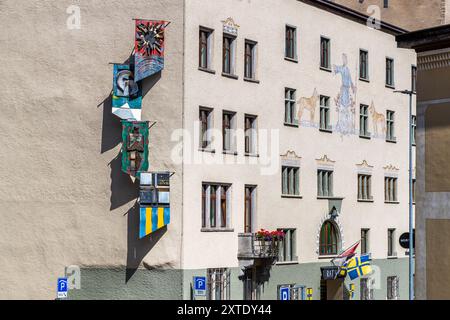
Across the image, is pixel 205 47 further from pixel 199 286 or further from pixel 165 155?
pixel 199 286

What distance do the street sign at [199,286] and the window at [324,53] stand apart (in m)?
16.3

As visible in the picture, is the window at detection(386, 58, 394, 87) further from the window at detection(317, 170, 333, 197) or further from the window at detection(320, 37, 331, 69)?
the window at detection(317, 170, 333, 197)

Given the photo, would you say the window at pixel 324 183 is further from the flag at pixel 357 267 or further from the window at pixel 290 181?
the flag at pixel 357 267

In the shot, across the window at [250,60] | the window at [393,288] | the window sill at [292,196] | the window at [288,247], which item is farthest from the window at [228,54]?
the window at [393,288]

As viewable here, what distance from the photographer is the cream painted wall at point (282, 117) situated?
50281 mm

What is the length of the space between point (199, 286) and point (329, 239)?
45.8 ft

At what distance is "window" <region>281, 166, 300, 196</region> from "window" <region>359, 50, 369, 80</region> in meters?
8.75

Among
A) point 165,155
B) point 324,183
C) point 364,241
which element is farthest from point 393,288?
point 165,155

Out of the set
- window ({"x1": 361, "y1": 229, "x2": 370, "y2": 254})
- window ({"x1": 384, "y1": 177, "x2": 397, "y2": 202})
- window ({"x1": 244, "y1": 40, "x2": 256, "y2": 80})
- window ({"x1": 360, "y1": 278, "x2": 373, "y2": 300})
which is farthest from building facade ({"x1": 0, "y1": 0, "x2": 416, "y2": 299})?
window ({"x1": 384, "y1": 177, "x2": 397, "y2": 202})

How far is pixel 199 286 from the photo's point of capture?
156 ft

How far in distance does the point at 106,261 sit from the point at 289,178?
11.0 m

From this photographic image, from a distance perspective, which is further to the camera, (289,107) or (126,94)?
(289,107)
